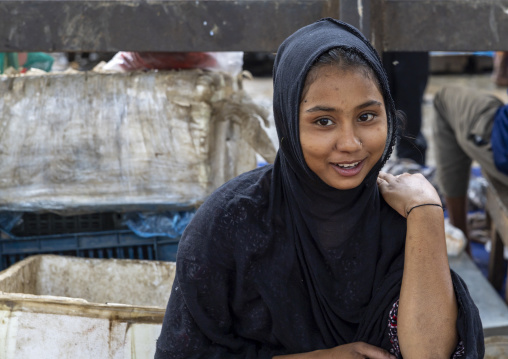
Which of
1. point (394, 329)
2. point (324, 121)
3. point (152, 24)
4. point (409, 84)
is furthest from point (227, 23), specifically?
point (409, 84)

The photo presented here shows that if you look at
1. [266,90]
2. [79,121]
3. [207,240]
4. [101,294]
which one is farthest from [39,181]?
[266,90]

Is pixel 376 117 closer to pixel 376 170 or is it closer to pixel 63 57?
pixel 376 170

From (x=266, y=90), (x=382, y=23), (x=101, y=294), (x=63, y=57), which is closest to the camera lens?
(x=382, y=23)

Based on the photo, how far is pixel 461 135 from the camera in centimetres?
366

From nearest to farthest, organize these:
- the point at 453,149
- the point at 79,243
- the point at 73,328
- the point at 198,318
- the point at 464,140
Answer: the point at 198,318, the point at 73,328, the point at 79,243, the point at 464,140, the point at 453,149

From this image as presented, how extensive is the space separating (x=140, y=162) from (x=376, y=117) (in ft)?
3.94

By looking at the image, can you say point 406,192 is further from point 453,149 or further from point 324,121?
point 453,149

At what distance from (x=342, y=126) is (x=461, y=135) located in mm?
2443

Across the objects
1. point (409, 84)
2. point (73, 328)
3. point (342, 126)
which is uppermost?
point (342, 126)

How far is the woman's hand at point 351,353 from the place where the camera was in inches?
60.1

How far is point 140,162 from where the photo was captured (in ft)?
7.97

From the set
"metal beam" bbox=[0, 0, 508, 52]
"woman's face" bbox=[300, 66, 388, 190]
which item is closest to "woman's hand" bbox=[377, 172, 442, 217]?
"woman's face" bbox=[300, 66, 388, 190]

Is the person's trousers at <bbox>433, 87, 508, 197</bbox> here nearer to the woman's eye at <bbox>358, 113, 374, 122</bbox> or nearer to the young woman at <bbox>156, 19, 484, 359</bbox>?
the young woman at <bbox>156, 19, 484, 359</bbox>

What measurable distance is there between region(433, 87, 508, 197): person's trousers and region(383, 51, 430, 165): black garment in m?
0.74
